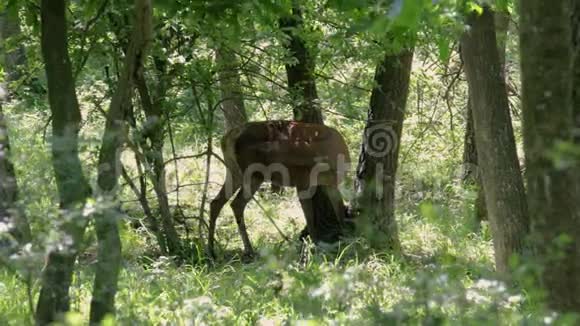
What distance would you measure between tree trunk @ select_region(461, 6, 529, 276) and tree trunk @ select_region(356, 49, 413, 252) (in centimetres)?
196

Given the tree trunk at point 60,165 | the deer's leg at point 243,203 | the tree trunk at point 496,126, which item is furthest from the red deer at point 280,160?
the tree trunk at point 60,165

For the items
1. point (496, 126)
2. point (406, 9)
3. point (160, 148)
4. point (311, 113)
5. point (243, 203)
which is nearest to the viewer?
point (406, 9)

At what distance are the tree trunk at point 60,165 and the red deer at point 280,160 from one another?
4.62 metres

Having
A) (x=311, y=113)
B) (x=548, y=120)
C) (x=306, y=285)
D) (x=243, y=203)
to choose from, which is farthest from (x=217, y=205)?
(x=548, y=120)

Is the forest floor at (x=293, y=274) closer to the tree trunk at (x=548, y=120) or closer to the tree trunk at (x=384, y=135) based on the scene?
the tree trunk at (x=548, y=120)

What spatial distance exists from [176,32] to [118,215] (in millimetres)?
4512

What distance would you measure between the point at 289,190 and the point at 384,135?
9.68 feet

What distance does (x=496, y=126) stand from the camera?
6738 mm

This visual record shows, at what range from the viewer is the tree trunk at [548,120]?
296 centimetres

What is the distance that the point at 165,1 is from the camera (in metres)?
4.25

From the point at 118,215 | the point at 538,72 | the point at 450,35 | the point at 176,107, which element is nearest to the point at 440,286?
the point at 538,72

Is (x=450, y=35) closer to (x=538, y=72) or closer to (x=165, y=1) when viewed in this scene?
(x=165, y=1)

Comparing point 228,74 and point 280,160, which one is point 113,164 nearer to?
point 228,74

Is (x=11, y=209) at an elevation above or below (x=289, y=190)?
below
